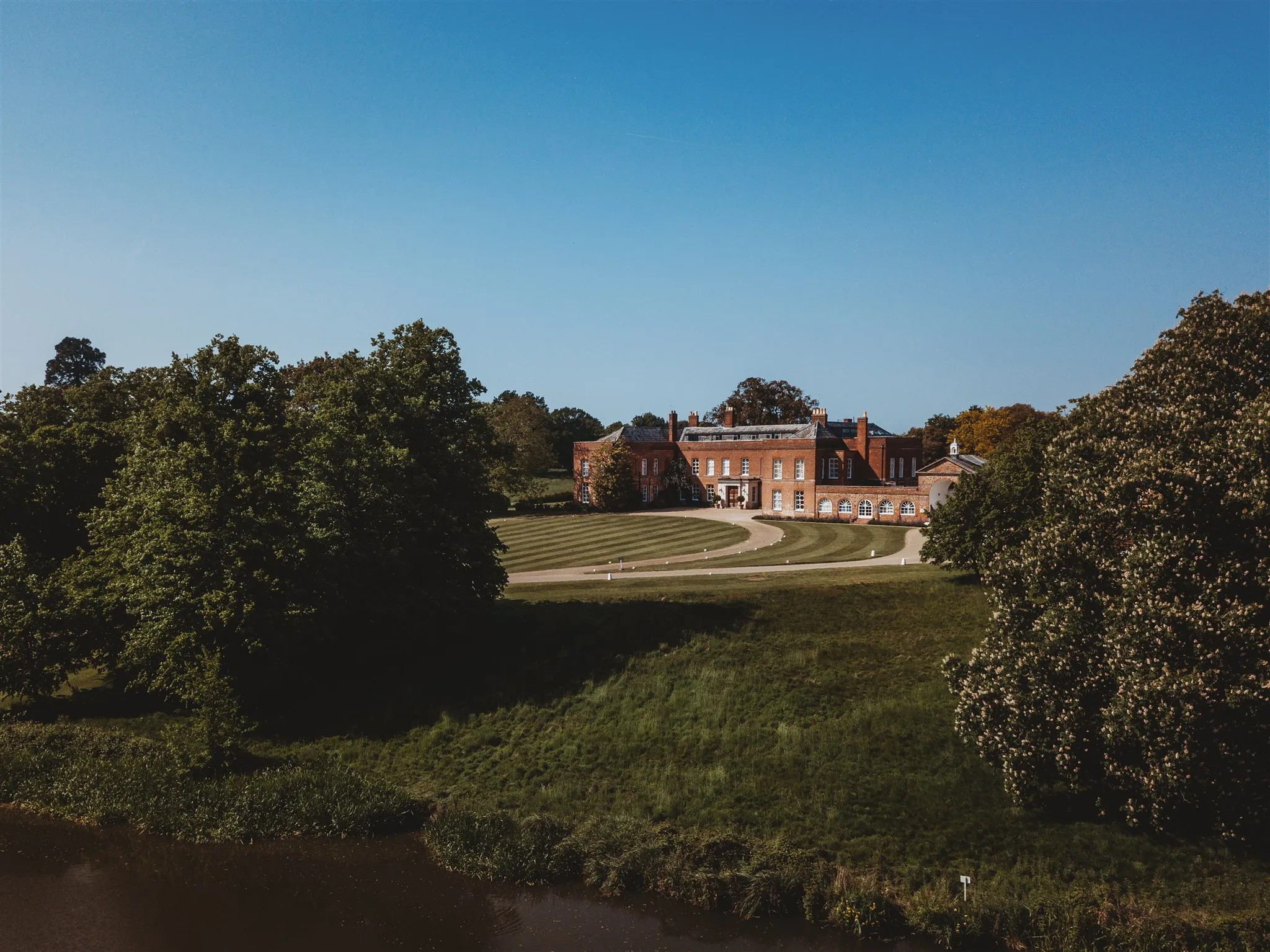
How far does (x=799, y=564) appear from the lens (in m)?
40.5

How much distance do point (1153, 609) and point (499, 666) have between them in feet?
58.3

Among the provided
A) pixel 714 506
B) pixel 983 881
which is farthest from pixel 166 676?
pixel 714 506

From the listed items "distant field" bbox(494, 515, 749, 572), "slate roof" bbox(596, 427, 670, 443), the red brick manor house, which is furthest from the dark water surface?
"slate roof" bbox(596, 427, 670, 443)

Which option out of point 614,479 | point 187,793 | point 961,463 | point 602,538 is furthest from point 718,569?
point 614,479

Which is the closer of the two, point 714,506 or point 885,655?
point 885,655

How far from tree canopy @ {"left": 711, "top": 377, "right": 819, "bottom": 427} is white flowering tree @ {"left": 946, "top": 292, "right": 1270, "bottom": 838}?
279ft

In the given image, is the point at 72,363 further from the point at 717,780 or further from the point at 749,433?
the point at 717,780

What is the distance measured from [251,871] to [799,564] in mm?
26994

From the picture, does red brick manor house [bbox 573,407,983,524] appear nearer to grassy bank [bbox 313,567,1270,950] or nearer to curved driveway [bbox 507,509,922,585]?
curved driveway [bbox 507,509,922,585]

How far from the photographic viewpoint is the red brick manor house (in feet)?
195

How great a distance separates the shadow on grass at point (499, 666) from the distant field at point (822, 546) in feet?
41.6

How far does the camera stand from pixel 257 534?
2455 cm

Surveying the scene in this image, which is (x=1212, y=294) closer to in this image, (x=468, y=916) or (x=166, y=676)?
(x=468, y=916)

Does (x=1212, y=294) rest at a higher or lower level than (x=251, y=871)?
higher
